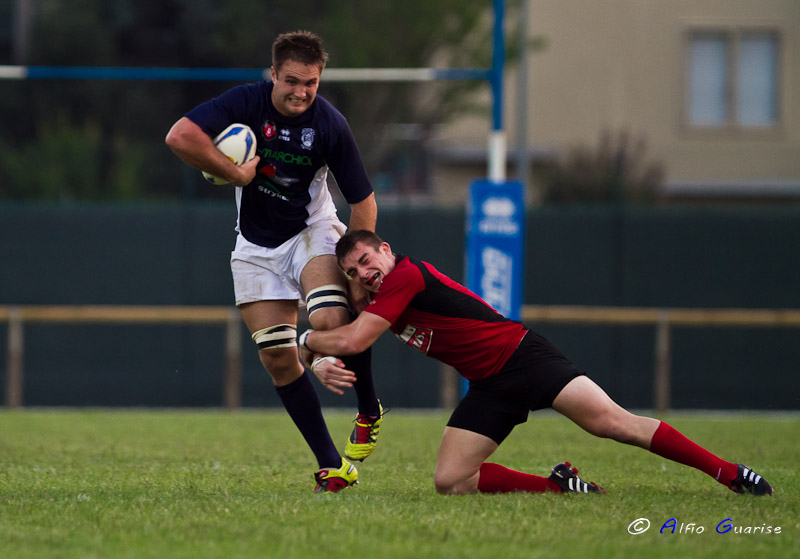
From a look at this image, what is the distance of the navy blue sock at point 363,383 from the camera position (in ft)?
19.2

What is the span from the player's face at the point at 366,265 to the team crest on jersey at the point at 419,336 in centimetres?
28

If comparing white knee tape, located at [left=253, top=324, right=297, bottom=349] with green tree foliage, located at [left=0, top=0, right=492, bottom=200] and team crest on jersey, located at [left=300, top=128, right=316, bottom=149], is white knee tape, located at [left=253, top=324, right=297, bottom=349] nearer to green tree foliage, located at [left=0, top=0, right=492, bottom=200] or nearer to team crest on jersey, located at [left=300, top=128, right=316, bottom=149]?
team crest on jersey, located at [left=300, top=128, right=316, bottom=149]

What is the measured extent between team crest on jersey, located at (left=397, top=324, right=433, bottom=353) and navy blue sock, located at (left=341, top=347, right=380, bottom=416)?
0.28 meters

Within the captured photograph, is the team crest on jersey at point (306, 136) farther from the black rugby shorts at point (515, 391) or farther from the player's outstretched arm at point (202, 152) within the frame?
the black rugby shorts at point (515, 391)

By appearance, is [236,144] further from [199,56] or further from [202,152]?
[199,56]

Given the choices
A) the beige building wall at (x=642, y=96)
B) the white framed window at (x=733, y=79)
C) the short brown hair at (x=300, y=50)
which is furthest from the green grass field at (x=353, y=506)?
the white framed window at (x=733, y=79)

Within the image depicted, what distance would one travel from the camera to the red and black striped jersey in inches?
219

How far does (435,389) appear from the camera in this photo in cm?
1366

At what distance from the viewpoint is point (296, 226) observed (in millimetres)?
5949

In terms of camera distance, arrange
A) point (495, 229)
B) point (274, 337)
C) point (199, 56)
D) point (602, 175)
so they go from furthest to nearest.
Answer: point (199, 56), point (602, 175), point (495, 229), point (274, 337)

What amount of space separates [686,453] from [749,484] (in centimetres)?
33

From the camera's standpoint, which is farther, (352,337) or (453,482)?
(453,482)

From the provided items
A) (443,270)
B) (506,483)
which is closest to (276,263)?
(506,483)

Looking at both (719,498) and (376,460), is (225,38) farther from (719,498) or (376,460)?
(719,498)
